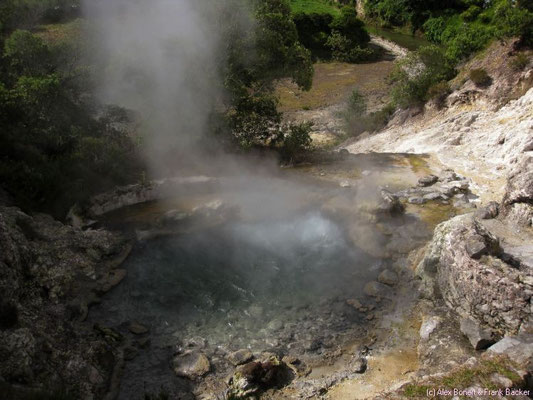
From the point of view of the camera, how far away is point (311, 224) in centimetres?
1156

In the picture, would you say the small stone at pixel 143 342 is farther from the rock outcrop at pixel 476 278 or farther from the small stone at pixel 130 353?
the rock outcrop at pixel 476 278

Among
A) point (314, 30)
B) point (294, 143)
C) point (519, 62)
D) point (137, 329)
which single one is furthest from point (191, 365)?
point (314, 30)

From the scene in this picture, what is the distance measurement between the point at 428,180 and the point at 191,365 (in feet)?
29.5

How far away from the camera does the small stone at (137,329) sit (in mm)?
8094

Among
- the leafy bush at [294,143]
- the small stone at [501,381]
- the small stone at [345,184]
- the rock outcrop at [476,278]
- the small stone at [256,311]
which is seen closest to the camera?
the small stone at [501,381]

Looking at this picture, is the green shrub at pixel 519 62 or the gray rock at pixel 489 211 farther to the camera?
→ the green shrub at pixel 519 62

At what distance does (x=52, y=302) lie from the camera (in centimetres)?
820

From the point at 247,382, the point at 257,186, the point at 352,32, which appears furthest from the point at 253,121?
the point at 352,32

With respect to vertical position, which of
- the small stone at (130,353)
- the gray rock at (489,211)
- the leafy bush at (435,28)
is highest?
the leafy bush at (435,28)

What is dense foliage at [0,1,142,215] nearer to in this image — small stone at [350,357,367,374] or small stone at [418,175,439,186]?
small stone at [350,357,367,374]

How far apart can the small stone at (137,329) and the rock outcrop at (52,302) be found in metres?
0.52

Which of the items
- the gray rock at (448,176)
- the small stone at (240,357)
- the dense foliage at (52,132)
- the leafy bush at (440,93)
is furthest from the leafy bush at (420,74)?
the small stone at (240,357)

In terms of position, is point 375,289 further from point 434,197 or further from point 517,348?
point 434,197

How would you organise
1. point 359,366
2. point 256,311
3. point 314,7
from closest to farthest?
1. point 359,366
2. point 256,311
3. point 314,7
